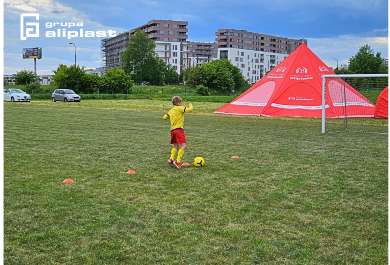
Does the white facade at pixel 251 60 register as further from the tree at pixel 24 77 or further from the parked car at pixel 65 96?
the parked car at pixel 65 96

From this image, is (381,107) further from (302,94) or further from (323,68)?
(302,94)


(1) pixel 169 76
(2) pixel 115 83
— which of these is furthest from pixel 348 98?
(1) pixel 169 76

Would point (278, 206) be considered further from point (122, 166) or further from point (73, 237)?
point (122, 166)

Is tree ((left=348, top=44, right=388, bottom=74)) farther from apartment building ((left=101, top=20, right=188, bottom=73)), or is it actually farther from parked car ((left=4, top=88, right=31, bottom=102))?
apartment building ((left=101, top=20, right=188, bottom=73))

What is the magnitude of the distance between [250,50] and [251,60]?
3.05 meters

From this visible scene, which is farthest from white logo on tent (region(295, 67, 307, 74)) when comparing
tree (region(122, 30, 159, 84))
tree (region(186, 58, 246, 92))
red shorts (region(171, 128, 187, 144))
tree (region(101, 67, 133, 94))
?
tree (region(122, 30, 159, 84))

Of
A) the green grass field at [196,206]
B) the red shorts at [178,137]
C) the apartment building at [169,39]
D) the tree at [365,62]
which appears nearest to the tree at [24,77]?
the apartment building at [169,39]

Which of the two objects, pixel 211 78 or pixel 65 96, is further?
pixel 211 78

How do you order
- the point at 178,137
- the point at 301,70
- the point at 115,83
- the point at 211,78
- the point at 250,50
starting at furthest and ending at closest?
1. the point at 250,50
2. the point at 211,78
3. the point at 115,83
4. the point at 301,70
5. the point at 178,137

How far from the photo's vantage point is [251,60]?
440 ft

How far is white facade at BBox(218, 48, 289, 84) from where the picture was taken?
129 metres

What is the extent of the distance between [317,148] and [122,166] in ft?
17.9

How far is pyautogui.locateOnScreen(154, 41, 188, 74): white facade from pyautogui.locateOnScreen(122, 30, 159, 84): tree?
63.8 ft

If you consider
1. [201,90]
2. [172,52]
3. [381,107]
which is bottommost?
[381,107]
